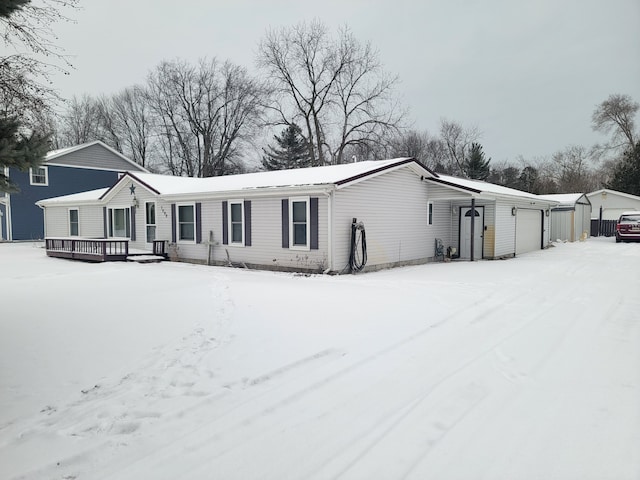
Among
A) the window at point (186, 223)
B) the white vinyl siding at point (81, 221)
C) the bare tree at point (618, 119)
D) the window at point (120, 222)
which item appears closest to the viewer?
the window at point (186, 223)

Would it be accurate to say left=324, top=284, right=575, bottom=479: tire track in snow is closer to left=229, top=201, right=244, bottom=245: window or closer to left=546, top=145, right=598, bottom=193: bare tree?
left=229, top=201, right=244, bottom=245: window

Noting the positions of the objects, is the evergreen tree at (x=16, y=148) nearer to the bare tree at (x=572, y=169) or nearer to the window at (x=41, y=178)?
the window at (x=41, y=178)

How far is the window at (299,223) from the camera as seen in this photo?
1284cm

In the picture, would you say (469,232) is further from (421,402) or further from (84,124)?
(84,124)

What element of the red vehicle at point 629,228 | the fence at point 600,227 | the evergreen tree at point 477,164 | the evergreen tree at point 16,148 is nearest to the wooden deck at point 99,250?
the evergreen tree at point 16,148

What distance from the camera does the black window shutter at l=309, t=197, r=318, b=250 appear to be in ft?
40.9

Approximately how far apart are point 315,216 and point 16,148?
8732 millimetres

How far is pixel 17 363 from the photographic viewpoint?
15.5 ft

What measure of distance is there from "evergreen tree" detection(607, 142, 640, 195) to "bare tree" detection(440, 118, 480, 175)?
1607cm

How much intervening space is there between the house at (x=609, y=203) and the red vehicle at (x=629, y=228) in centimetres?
741

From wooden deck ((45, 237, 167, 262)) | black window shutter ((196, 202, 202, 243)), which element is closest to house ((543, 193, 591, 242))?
black window shutter ((196, 202, 202, 243))

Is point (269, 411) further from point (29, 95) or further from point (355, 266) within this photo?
point (355, 266)

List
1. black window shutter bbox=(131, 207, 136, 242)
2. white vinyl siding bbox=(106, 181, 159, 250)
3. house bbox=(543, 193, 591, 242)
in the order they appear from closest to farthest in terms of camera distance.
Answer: white vinyl siding bbox=(106, 181, 159, 250) → black window shutter bbox=(131, 207, 136, 242) → house bbox=(543, 193, 591, 242)

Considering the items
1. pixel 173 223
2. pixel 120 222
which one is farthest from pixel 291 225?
pixel 120 222
